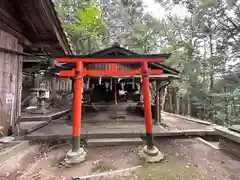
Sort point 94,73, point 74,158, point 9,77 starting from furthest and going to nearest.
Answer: point 9,77 → point 94,73 → point 74,158

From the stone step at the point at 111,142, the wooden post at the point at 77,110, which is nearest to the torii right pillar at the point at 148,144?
the stone step at the point at 111,142

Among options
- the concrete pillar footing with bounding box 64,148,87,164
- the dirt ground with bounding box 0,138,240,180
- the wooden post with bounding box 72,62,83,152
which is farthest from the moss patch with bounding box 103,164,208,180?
the wooden post with bounding box 72,62,83,152

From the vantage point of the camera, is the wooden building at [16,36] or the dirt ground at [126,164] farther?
the wooden building at [16,36]

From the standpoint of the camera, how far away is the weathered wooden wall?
374 cm

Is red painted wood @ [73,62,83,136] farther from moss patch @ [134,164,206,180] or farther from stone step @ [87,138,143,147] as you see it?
moss patch @ [134,164,206,180]

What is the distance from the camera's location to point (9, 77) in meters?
→ 4.02

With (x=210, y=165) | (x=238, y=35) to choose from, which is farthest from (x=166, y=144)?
(x=238, y=35)

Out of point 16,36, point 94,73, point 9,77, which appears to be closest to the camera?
point 94,73

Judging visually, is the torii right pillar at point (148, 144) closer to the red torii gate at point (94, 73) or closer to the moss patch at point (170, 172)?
the red torii gate at point (94, 73)

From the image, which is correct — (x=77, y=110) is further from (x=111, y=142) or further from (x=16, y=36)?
(x=16, y=36)

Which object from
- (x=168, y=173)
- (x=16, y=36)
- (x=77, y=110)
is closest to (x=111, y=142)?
(x=77, y=110)

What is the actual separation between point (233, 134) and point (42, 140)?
17.2 ft

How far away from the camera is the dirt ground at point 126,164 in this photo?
9.39 feet

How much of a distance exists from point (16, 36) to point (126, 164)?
4549 mm
